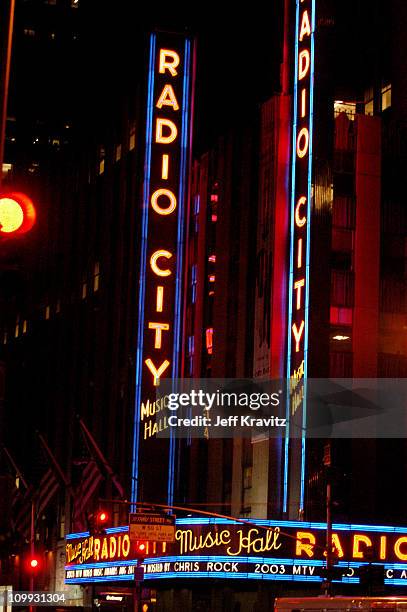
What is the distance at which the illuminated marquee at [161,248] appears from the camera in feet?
176

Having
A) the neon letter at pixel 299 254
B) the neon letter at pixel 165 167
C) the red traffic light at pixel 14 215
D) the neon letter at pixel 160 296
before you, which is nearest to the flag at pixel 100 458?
the neon letter at pixel 160 296

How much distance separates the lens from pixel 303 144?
4784 centimetres

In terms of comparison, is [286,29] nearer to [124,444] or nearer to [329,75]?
[329,75]

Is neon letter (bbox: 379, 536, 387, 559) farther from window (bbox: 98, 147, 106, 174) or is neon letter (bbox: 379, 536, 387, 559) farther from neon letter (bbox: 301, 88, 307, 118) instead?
window (bbox: 98, 147, 106, 174)

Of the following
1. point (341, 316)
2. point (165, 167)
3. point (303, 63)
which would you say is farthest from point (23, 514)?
point (303, 63)

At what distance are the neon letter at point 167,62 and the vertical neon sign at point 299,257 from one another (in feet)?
25.9

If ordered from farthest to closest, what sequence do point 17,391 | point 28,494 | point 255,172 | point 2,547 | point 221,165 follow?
point 17,391, point 28,494, point 221,165, point 255,172, point 2,547

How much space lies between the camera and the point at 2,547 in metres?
14.4

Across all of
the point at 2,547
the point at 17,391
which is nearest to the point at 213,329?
the point at 17,391

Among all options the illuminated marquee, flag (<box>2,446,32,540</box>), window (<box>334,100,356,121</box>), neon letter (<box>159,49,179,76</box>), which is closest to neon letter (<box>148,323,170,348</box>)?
the illuminated marquee

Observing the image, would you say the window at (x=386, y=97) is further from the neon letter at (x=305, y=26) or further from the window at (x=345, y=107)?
the neon letter at (x=305, y=26)

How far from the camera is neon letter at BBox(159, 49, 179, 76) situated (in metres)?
54.9

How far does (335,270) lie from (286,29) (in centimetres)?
1014

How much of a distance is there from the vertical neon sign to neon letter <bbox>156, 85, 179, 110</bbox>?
8186 mm
